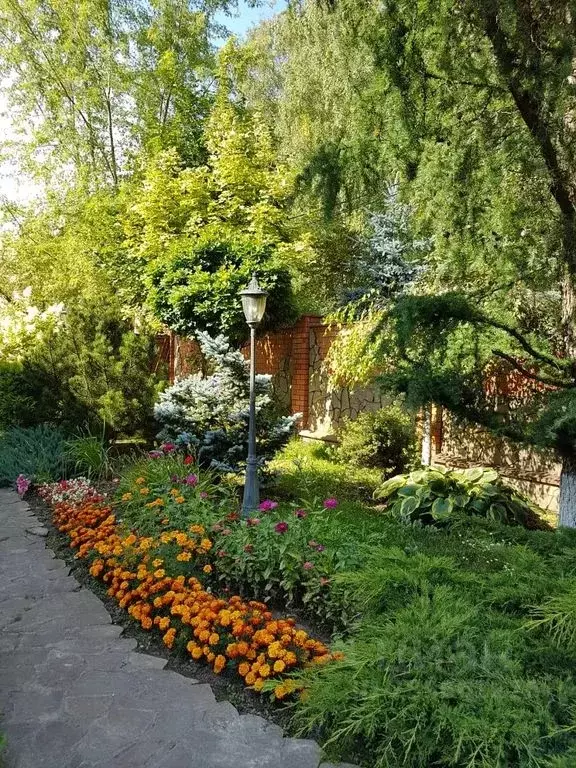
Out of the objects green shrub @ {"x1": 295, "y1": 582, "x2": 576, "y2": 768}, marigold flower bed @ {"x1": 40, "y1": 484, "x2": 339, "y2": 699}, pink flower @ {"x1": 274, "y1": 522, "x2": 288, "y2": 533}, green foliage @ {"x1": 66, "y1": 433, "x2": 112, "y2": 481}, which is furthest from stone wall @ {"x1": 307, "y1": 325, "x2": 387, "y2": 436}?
green shrub @ {"x1": 295, "y1": 582, "x2": 576, "y2": 768}

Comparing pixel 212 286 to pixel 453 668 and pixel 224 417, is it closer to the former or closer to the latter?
pixel 224 417

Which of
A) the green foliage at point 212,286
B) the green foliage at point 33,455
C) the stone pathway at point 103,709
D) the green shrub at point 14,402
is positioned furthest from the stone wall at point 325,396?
the stone pathway at point 103,709

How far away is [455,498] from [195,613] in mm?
3229

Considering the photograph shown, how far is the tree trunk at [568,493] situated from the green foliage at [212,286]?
182 inches

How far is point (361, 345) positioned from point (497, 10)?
13.8ft

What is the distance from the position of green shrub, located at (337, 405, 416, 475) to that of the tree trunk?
2809 mm

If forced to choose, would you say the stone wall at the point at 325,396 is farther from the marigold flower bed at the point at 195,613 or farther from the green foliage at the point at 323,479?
the marigold flower bed at the point at 195,613

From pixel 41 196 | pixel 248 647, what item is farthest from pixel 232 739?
pixel 41 196

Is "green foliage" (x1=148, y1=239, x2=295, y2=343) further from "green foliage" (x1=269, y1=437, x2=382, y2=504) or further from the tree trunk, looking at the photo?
the tree trunk

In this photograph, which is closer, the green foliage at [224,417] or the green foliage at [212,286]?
the green foliage at [224,417]

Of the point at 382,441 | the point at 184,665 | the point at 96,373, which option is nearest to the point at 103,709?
the point at 184,665

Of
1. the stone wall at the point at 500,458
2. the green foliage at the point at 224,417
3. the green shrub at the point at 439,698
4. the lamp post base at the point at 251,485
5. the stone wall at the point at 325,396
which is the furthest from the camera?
the stone wall at the point at 325,396

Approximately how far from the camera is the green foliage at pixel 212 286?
7664 millimetres

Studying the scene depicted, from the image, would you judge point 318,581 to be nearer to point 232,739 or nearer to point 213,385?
point 232,739
